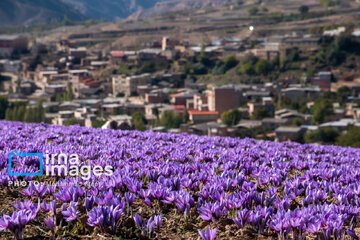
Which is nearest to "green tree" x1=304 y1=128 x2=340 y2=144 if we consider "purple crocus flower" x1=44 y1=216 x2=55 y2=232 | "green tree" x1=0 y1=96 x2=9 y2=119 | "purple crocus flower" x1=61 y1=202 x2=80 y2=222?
"green tree" x1=0 y1=96 x2=9 y2=119

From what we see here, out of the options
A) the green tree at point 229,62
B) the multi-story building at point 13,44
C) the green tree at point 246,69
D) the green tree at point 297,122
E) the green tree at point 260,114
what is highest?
the multi-story building at point 13,44

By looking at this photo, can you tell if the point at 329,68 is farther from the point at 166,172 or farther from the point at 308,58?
the point at 166,172

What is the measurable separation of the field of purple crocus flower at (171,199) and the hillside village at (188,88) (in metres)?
69.1

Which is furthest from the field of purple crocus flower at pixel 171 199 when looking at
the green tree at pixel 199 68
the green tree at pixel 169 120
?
the green tree at pixel 199 68

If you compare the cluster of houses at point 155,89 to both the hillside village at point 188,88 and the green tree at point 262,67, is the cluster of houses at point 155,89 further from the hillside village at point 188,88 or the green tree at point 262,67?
the green tree at point 262,67

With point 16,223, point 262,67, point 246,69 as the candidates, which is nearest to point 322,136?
point 262,67

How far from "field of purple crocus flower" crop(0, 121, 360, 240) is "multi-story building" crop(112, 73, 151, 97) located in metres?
120

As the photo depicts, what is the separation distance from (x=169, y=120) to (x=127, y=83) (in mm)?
37603

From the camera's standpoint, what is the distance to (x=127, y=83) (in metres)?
128

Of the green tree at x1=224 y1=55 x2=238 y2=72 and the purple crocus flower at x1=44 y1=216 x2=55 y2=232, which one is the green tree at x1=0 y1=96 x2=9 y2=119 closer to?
the green tree at x1=224 y1=55 x2=238 y2=72

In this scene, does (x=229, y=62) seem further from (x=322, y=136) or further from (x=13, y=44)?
(x=13, y=44)

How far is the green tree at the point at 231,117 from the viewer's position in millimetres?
97250

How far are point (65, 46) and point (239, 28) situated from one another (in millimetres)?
61864

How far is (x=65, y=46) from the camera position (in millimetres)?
177500
